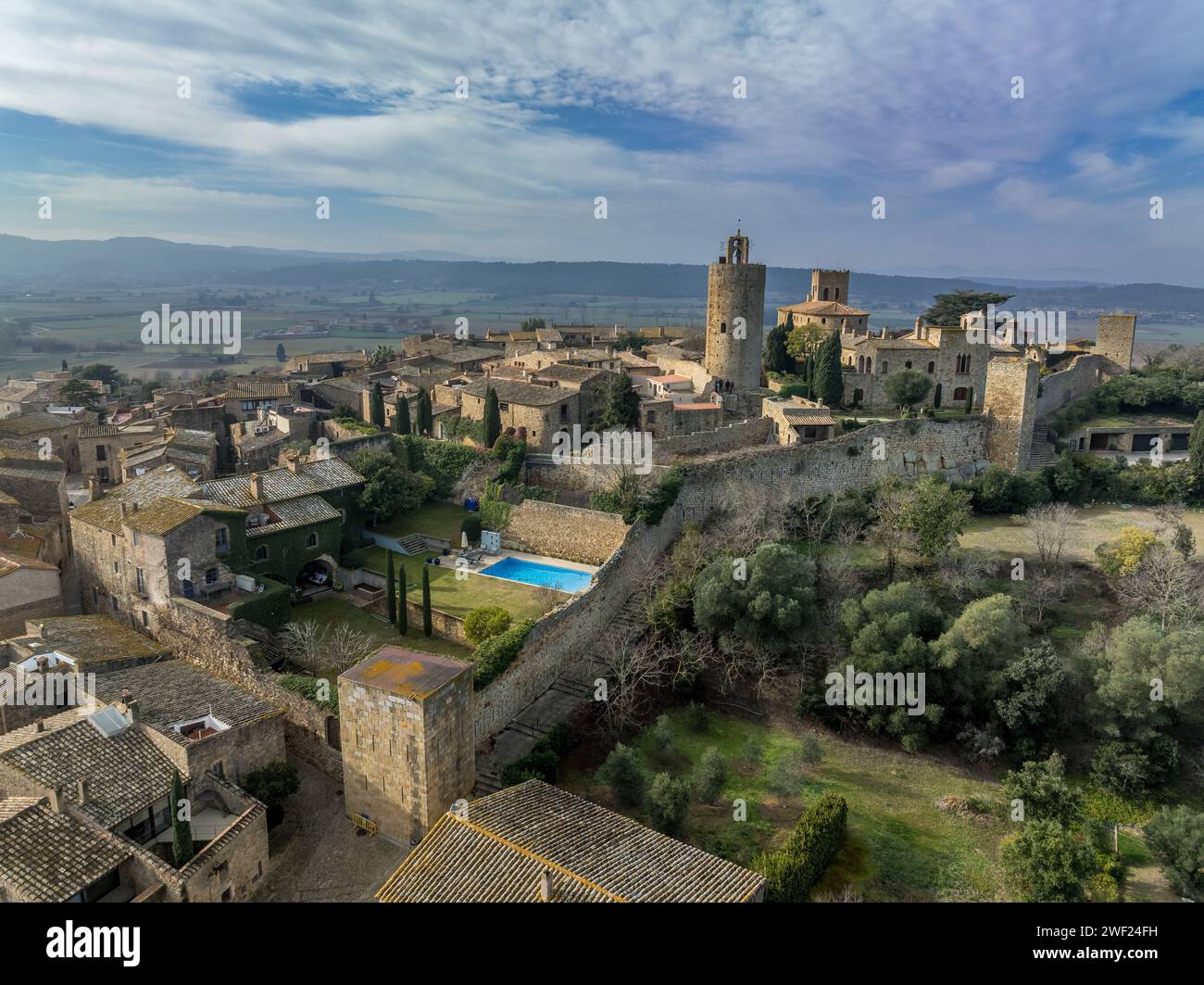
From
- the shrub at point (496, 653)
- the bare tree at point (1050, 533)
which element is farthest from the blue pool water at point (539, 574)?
the bare tree at point (1050, 533)

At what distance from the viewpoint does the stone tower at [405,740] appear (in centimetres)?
1562

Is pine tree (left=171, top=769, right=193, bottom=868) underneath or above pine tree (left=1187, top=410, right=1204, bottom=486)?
underneath

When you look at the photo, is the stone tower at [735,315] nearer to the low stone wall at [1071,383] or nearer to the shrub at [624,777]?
the low stone wall at [1071,383]

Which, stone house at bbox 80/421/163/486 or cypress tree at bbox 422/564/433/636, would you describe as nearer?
cypress tree at bbox 422/564/433/636

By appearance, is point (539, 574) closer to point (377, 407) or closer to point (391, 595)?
point (391, 595)

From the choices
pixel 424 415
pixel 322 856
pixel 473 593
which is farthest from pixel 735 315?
pixel 322 856

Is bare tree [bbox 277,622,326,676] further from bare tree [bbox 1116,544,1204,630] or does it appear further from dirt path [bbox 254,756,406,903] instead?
bare tree [bbox 1116,544,1204,630]

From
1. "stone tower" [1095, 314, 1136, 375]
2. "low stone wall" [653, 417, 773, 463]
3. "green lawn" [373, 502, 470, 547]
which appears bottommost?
"green lawn" [373, 502, 470, 547]

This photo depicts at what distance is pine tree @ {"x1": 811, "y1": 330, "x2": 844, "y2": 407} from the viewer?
37.7 m

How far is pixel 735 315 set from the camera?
134 feet

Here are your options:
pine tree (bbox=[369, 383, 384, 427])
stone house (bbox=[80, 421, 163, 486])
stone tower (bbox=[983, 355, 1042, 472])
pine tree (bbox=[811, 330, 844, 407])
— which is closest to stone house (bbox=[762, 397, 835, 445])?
pine tree (bbox=[811, 330, 844, 407])

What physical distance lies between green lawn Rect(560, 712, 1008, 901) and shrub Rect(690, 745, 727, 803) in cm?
28

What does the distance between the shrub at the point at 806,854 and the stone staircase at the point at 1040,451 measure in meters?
23.7

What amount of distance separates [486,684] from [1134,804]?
605 inches
